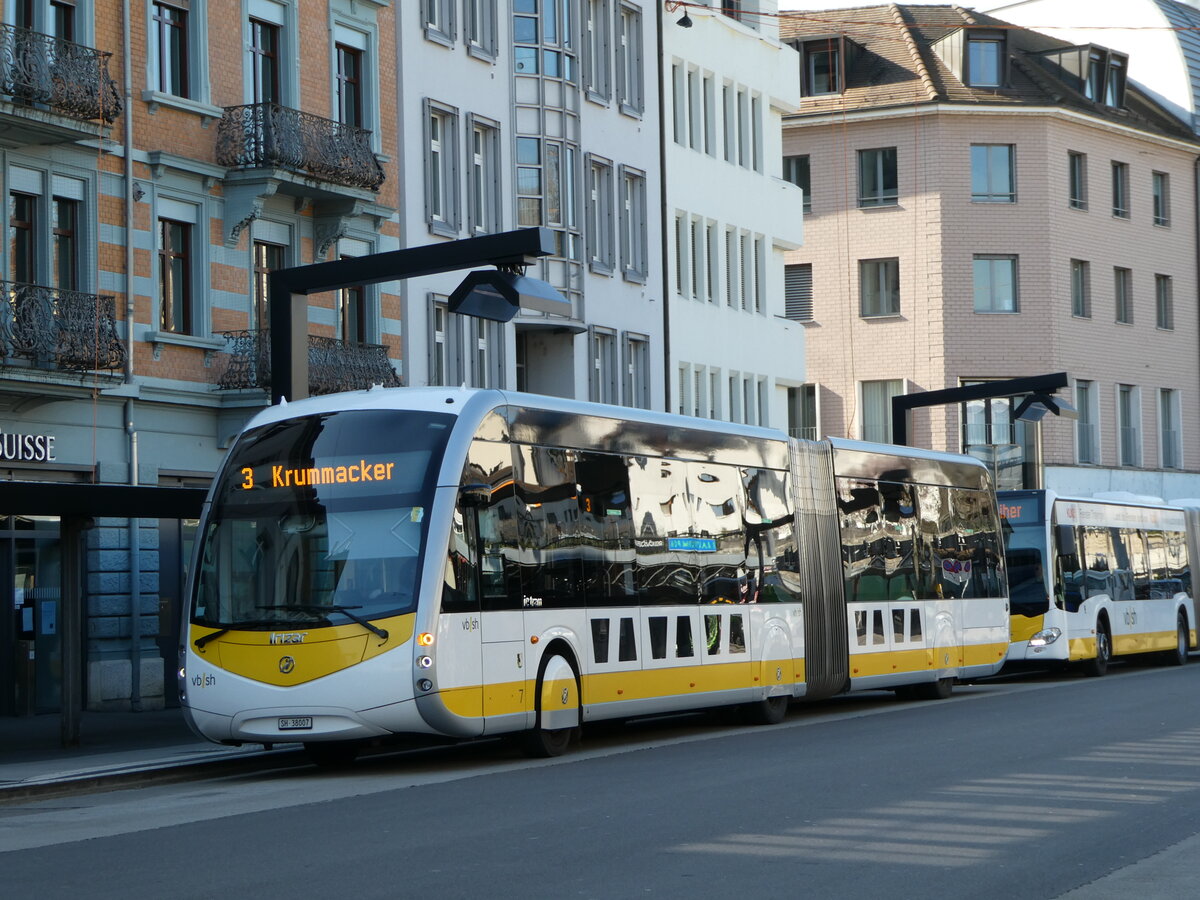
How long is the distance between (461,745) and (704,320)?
26071 millimetres

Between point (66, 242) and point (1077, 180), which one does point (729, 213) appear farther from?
point (66, 242)

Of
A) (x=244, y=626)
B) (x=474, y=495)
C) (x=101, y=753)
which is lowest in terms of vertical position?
(x=101, y=753)

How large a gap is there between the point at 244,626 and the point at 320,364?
14.1m

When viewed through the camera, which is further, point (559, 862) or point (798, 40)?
point (798, 40)

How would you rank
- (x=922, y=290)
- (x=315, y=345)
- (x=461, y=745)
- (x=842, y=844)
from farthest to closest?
(x=922, y=290) → (x=315, y=345) → (x=461, y=745) → (x=842, y=844)

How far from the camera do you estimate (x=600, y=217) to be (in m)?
41.9

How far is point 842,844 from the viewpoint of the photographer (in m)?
11.6

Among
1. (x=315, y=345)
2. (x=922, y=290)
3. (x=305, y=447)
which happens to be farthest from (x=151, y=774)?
(x=922, y=290)

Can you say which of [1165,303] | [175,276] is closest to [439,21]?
[175,276]

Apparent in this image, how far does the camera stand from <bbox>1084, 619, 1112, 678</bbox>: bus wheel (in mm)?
34531

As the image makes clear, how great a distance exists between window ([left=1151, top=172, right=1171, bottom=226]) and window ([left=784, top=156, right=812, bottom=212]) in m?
11.3

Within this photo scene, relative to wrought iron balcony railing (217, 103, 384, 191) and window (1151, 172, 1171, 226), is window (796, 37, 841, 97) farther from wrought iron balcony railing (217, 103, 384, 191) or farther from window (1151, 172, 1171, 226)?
wrought iron balcony railing (217, 103, 384, 191)

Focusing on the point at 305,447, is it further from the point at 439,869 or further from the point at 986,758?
the point at 439,869

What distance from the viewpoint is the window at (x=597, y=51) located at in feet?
136
